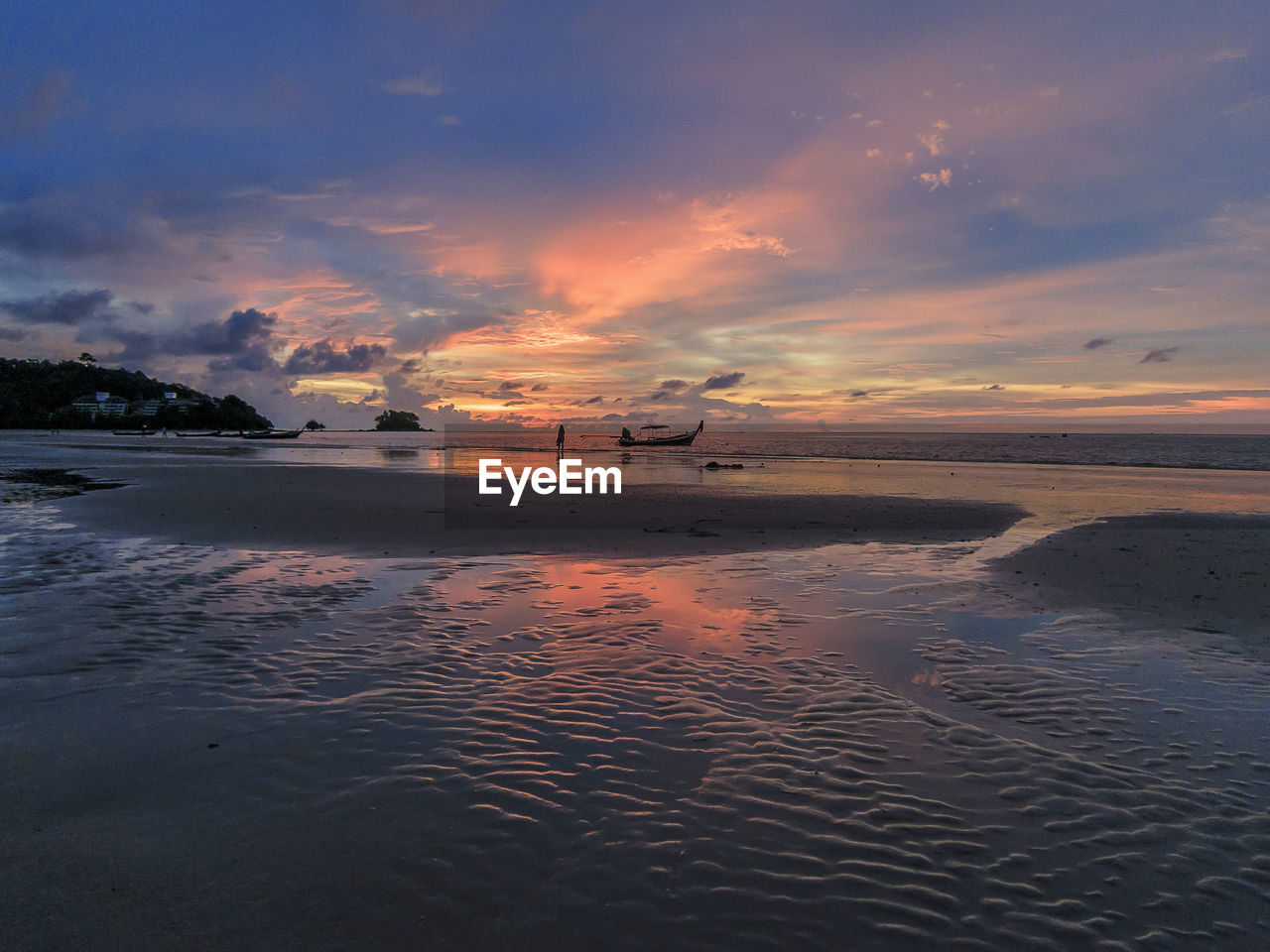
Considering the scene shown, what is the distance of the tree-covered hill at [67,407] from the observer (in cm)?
16525

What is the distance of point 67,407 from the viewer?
170 meters

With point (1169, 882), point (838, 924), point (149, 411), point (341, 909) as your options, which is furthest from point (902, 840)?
point (149, 411)

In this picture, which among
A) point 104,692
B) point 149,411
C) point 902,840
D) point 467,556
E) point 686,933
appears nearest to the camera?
point 686,933

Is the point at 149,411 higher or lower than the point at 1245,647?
higher

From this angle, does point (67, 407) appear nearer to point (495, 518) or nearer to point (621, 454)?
point (621, 454)

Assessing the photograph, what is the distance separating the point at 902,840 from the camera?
420 cm

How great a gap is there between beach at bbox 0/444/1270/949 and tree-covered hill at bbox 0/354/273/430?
200440 mm

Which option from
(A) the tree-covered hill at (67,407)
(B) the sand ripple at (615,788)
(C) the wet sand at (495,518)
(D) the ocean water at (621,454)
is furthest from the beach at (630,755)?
(A) the tree-covered hill at (67,407)

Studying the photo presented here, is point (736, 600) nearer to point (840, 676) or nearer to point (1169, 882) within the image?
point (840, 676)

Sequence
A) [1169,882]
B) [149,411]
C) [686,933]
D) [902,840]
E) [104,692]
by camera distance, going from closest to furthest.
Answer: [686,933] < [1169,882] < [902,840] < [104,692] < [149,411]

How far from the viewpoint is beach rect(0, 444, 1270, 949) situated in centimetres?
349

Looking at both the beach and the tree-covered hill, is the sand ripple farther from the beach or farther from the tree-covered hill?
the tree-covered hill

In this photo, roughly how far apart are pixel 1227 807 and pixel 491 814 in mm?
5518

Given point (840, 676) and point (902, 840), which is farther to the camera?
point (840, 676)
